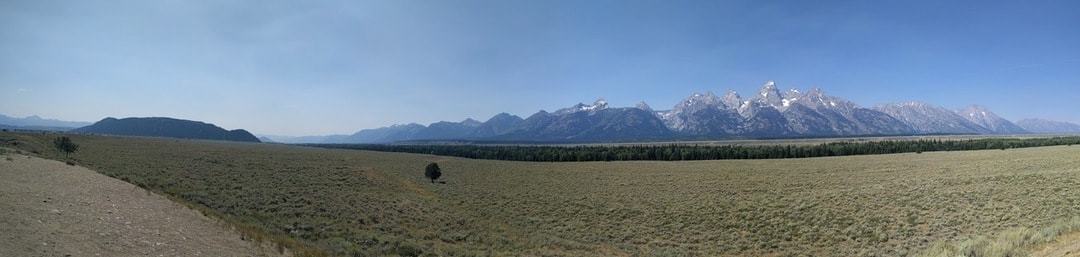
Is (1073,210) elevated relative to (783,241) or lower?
elevated

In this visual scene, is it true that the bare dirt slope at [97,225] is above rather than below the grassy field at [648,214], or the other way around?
above

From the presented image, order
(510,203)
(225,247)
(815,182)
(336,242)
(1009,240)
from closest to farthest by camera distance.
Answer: (225,247) < (1009,240) < (336,242) < (510,203) < (815,182)

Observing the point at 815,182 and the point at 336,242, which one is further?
the point at 815,182

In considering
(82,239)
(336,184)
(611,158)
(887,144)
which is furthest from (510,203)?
(887,144)

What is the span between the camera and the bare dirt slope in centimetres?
936

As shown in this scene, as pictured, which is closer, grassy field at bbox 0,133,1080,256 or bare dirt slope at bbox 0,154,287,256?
bare dirt slope at bbox 0,154,287,256

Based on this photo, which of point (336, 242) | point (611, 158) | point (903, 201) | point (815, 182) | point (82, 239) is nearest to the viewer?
point (82, 239)

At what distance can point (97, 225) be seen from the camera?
11.4 m

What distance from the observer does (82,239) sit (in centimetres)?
986

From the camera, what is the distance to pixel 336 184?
36.8 meters

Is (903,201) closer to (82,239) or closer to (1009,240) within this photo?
(1009,240)

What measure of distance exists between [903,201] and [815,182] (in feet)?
44.4

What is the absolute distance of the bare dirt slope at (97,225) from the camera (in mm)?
9359

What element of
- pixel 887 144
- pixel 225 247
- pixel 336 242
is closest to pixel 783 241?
pixel 336 242
